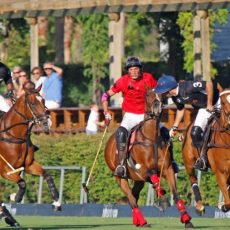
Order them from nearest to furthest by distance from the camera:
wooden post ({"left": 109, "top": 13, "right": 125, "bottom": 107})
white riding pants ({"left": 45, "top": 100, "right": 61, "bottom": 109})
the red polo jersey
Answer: the red polo jersey < white riding pants ({"left": 45, "top": 100, "right": 61, "bottom": 109}) < wooden post ({"left": 109, "top": 13, "right": 125, "bottom": 107})

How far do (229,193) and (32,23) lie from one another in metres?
12.5

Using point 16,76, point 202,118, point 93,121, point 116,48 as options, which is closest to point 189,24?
point 116,48

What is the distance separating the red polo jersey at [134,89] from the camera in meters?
19.6

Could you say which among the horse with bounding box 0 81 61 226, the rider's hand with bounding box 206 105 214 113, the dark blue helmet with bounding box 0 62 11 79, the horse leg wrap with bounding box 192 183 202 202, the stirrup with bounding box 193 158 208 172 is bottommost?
the horse leg wrap with bounding box 192 183 202 202

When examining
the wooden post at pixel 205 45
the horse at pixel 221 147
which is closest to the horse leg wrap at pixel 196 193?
the horse at pixel 221 147

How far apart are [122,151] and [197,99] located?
53.4 inches

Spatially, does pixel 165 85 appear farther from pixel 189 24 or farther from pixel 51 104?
pixel 189 24

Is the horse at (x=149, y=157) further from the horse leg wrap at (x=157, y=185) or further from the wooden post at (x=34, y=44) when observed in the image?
the wooden post at (x=34, y=44)

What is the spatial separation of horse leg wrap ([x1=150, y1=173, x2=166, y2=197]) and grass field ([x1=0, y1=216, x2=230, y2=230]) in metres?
0.45

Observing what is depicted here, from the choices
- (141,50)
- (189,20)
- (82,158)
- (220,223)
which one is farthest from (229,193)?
(141,50)

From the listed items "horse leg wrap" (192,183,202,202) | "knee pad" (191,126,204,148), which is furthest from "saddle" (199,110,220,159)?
"horse leg wrap" (192,183,202,202)

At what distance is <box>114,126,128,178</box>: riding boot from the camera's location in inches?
774

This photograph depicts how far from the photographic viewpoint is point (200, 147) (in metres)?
19.8

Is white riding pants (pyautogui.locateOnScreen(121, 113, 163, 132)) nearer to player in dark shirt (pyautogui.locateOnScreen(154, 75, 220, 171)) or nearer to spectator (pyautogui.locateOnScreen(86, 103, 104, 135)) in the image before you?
player in dark shirt (pyautogui.locateOnScreen(154, 75, 220, 171))
